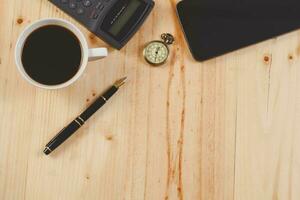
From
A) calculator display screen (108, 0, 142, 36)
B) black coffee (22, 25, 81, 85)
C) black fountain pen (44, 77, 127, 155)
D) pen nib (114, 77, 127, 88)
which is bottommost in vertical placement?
black fountain pen (44, 77, 127, 155)

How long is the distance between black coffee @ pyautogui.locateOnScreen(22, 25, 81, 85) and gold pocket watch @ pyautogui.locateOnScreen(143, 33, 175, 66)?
117mm

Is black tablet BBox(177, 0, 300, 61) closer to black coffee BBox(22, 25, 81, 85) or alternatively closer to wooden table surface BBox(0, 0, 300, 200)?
wooden table surface BBox(0, 0, 300, 200)

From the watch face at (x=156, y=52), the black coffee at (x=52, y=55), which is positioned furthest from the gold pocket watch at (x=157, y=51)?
the black coffee at (x=52, y=55)

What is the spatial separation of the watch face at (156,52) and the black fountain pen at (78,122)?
2.7 inches

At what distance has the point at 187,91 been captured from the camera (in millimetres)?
728

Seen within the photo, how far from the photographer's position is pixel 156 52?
2.35 ft

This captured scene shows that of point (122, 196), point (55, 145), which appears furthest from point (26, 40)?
point (122, 196)

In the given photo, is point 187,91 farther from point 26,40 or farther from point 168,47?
point 26,40

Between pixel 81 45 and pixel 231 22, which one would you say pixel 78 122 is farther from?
pixel 231 22

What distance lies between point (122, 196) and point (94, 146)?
9 centimetres

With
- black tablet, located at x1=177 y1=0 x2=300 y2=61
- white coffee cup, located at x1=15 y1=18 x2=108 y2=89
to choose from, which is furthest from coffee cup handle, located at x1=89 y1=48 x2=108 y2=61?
black tablet, located at x1=177 y1=0 x2=300 y2=61

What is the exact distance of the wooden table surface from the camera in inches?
27.5

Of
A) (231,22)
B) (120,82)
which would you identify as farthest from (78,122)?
(231,22)

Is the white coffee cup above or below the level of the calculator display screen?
below
